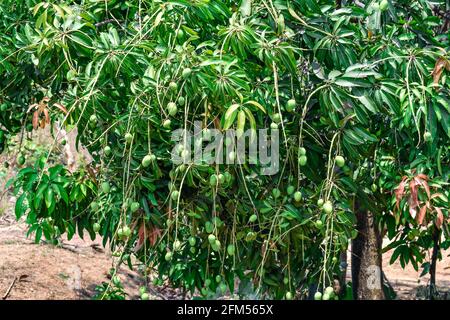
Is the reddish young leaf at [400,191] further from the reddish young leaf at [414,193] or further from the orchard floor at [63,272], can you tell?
the orchard floor at [63,272]

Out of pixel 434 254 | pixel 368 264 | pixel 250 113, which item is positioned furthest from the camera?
pixel 368 264

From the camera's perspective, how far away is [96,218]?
2889mm

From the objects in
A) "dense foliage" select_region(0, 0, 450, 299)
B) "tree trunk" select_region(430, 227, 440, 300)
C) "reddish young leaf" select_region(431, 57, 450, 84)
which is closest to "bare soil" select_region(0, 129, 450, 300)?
"tree trunk" select_region(430, 227, 440, 300)

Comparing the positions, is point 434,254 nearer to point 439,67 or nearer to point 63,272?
point 439,67

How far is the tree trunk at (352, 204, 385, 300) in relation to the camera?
358cm

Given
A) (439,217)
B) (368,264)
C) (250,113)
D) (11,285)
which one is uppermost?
(250,113)

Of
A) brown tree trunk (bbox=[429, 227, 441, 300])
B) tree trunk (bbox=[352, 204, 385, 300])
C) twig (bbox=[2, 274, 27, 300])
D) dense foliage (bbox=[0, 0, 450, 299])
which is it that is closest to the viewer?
dense foliage (bbox=[0, 0, 450, 299])

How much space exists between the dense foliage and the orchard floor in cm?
240

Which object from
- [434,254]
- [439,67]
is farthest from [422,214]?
[434,254]

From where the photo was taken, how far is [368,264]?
11.9 feet

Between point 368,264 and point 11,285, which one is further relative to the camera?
point 11,285

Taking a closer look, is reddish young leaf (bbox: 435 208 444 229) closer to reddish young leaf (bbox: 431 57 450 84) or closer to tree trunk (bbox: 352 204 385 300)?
reddish young leaf (bbox: 431 57 450 84)

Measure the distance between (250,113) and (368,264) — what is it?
172 cm
